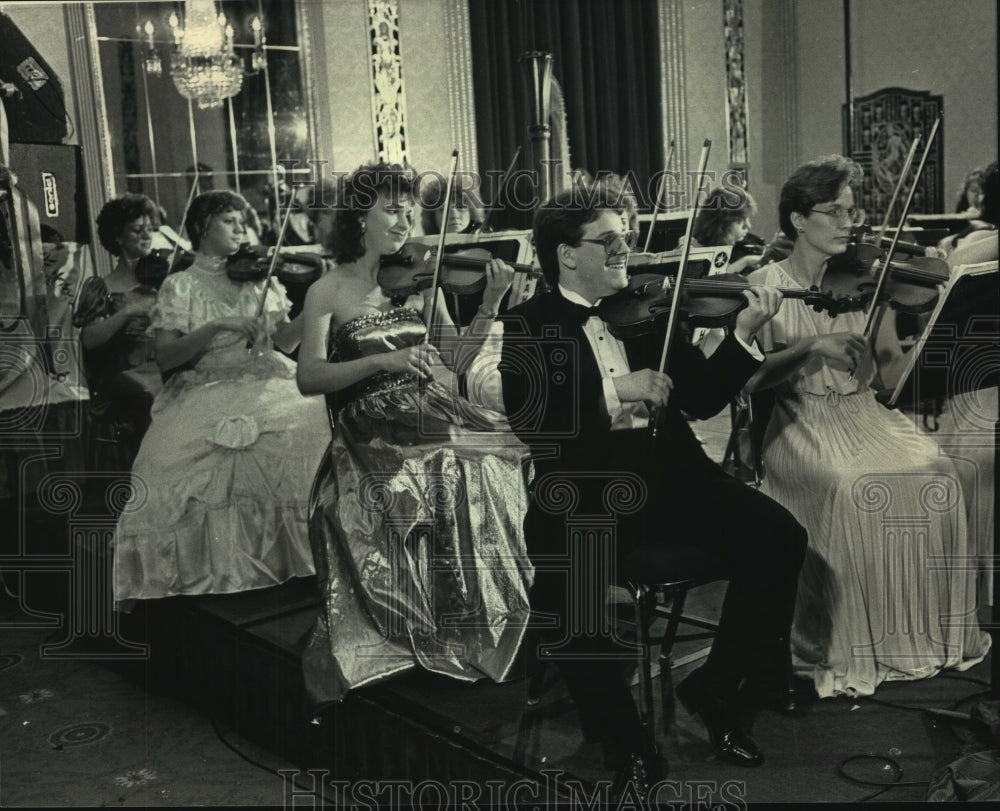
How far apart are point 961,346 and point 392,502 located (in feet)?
4.04

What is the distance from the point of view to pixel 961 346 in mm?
2355

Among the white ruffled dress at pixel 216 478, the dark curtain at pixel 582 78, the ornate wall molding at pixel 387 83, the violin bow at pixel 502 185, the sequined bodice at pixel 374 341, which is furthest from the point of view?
the ornate wall molding at pixel 387 83

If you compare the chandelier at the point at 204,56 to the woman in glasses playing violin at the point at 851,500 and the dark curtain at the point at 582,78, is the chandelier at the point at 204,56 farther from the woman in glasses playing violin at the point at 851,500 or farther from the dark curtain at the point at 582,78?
the woman in glasses playing violin at the point at 851,500

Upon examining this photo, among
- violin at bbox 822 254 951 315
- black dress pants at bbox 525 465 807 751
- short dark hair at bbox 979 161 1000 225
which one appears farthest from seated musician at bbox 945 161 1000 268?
black dress pants at bbox 525 465 807 751

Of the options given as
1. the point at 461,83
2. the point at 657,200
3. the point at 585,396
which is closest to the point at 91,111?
the point at 461,83

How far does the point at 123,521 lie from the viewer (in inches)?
125

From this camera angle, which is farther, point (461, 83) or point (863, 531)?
point (461, 83)

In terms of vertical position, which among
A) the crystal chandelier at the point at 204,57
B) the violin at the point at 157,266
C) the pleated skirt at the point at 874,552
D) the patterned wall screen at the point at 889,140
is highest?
the crystal chandelier at the point at 204,57

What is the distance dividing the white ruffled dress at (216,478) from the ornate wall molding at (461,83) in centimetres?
87

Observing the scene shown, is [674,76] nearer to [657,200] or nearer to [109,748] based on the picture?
[657,200]

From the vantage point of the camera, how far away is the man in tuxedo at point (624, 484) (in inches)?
88.7

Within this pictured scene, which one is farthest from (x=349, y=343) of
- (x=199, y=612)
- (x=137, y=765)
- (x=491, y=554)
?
(x=137, y=765)

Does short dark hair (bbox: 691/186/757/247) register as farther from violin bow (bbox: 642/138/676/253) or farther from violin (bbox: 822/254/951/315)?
violin (bbox: 822/254/951/315)

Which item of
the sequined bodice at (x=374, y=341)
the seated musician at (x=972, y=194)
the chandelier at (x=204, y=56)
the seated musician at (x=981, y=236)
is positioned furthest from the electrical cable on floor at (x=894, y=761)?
the chandelier at (x=204, y=56)
